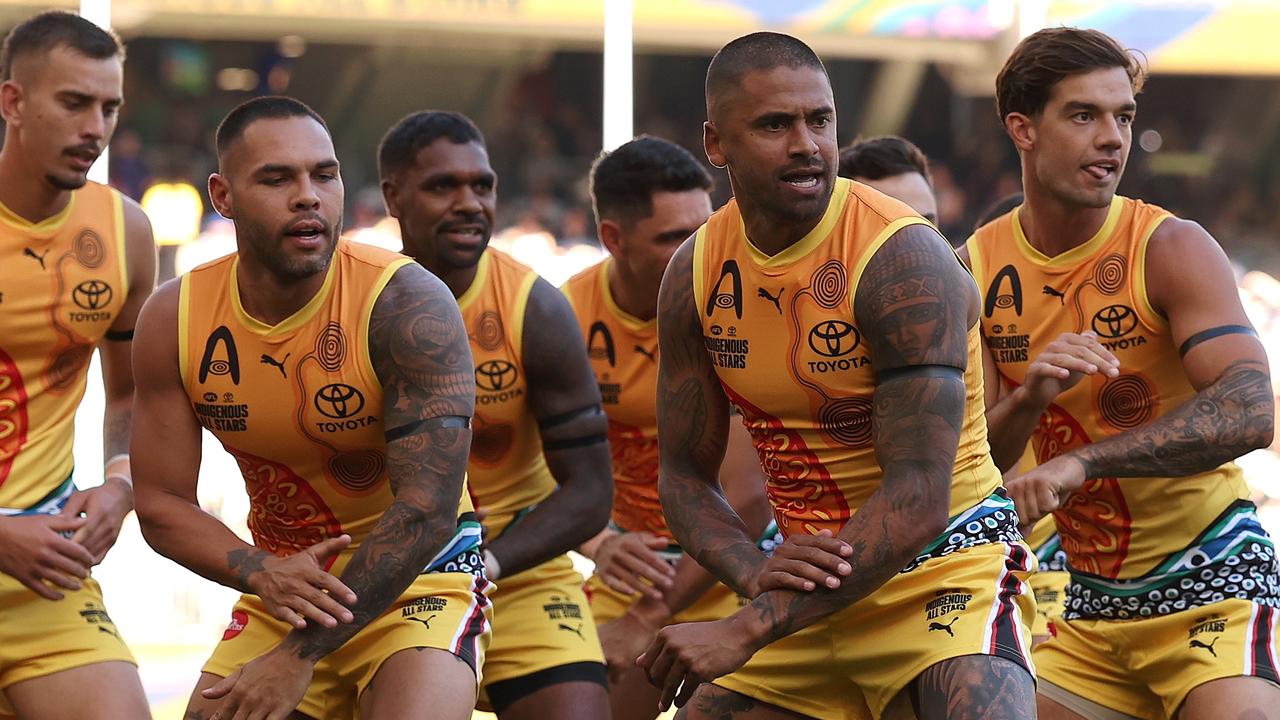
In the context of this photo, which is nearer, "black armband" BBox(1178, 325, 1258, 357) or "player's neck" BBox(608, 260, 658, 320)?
"black armband" BBox(1178, 325, 1258, 357)

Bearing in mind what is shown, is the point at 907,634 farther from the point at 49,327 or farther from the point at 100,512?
the point at 49,327

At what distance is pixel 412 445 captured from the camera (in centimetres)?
398

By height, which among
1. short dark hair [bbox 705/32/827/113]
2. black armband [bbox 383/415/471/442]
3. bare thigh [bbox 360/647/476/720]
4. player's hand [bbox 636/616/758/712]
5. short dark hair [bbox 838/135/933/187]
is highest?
short dark hair [bbox 838/135/933/187]

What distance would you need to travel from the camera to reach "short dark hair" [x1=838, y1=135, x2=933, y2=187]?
5.87 metres

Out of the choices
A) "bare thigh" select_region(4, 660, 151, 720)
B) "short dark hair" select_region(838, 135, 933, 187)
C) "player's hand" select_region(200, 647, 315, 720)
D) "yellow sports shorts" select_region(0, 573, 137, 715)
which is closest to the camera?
"player's hand" select_region(200, 647, 315, 720)

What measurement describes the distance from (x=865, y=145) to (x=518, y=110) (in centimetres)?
1025

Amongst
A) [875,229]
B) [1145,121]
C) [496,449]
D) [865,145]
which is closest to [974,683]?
[875,229]

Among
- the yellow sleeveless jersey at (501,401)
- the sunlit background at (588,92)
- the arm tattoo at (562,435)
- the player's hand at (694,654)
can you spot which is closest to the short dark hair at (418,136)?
the yellow sleeveless jersey at (501,401)

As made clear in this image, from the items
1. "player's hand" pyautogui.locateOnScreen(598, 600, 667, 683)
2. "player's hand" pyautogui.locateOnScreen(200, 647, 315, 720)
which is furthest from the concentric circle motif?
"player's hand" pyautogui.locateOnScreen(598, 600, 667, 683)

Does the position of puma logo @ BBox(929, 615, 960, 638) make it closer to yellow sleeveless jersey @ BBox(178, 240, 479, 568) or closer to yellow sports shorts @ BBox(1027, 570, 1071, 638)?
yellow sleeveless jersey @ BBox(178, 240, 479, 568)

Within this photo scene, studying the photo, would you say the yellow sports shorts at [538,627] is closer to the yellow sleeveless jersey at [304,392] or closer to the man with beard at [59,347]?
the yellow sleeveless jersey at [304,392]

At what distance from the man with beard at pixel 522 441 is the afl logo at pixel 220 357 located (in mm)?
1076

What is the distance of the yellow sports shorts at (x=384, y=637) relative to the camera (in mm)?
4160

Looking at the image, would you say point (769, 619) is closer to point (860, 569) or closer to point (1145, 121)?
point (860, 569)
